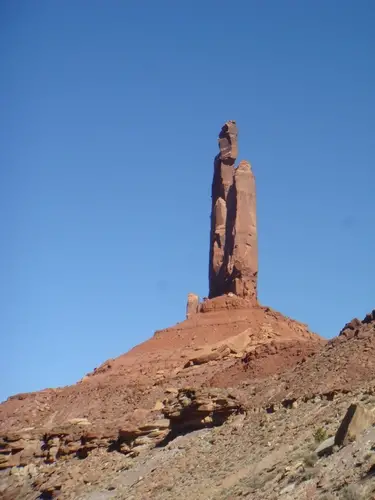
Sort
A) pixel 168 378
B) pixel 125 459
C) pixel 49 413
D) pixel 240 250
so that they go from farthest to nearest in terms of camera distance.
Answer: pixel 240 250
pixel 49 413
pixel 168 378
pixel 125 459

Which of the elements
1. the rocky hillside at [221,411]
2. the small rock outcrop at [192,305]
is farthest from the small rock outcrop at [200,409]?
the small rock outcrop at [192,305]

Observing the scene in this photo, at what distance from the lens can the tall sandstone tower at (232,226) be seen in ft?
202

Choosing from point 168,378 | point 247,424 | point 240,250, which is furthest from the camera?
point 240,250

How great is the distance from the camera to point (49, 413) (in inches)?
2037

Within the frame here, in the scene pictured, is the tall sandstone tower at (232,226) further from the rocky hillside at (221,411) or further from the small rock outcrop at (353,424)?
the small rock outcrop at (353,424)

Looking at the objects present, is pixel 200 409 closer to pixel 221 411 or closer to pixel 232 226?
pixel 221 411

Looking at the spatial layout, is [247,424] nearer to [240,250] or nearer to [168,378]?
[168,378]

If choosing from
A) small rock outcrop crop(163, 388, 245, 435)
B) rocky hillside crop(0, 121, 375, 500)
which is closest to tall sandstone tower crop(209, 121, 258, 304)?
rocky hillside crop(0, 121, 375, 500)

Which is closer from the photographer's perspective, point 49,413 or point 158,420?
point 158,420

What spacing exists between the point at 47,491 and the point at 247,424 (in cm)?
1093

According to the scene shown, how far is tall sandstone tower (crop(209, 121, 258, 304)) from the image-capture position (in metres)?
61.6

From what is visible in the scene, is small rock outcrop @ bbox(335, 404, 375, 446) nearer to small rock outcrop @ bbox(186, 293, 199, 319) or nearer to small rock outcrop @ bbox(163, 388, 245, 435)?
small rock outcrop @ bbox(163, 388, 245, 435)

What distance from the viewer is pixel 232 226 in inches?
→ 2525

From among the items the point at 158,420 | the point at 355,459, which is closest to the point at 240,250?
the point at 158,420
